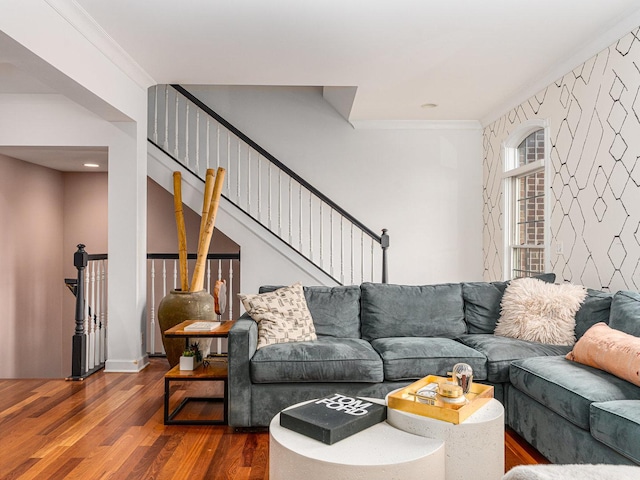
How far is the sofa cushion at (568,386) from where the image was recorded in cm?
229

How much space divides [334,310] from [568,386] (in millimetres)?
1732

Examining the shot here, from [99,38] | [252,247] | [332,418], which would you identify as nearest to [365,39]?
[99,38]

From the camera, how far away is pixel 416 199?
6.42 m

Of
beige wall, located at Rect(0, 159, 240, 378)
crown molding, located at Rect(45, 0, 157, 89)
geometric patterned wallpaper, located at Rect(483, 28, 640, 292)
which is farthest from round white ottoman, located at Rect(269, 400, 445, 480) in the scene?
beige wall, located at Rect(0, 159, 240, 378)

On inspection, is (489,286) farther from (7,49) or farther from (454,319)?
(7,49)

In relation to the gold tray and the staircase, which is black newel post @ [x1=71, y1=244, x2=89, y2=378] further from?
the gold tray

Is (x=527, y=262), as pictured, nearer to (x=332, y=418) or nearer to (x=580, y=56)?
(x=580, y=56)

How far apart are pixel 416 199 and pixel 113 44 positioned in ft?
12.9

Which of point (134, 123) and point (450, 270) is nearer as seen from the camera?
point (134, 123)

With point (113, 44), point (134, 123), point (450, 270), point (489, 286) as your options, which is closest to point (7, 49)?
point (113, 44)

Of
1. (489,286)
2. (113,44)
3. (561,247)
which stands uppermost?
(113,44)

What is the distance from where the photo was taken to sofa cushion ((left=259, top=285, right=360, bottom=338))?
3.72m

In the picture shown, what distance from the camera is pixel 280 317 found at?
3.41 metres

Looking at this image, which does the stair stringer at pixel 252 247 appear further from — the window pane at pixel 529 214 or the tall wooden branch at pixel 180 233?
the window pane at pixel 529 214
